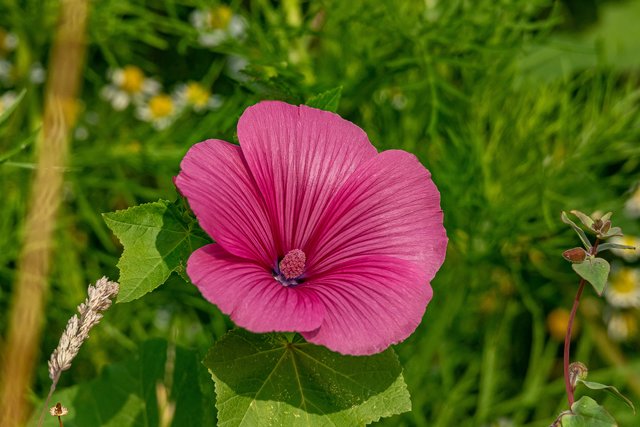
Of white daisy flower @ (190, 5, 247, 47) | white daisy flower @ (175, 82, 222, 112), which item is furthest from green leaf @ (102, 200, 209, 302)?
white daisy flower @ (175, 82, 222, 112)

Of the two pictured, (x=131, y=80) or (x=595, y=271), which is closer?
(x=595, y=271)

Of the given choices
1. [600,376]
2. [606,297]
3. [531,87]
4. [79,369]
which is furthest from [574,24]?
[79,369]

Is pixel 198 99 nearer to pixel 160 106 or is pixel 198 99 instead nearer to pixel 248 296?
pixel 160 106

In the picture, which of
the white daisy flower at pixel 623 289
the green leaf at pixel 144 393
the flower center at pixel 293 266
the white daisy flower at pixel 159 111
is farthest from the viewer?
the white daisy flower at pixel 623 289

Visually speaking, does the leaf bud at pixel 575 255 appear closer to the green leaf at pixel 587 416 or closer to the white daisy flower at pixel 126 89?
the green leaf at pixel 587 416

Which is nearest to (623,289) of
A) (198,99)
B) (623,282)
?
(623,282)

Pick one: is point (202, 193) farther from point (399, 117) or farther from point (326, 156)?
point (399, 117)

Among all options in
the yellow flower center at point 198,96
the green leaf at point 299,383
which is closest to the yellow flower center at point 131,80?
the yellow flower center at point 198,96
